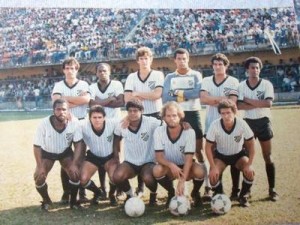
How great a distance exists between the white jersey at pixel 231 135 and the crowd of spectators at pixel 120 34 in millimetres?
7558

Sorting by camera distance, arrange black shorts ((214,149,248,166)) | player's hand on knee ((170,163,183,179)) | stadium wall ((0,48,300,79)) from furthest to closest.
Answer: stadium wall ((0,48,300,79))
black shorts ((214,149,248,166))
player's hand on knee ((170,163,183,179))

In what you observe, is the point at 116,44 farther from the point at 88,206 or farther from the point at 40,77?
the point at 88,206

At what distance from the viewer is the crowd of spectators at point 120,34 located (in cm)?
1243

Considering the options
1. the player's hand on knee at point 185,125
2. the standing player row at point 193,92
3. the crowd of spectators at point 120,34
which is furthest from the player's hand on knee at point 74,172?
the crowd of spectators at point 120,34

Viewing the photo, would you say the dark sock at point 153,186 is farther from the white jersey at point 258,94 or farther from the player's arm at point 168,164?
the white jersey at point 258,94

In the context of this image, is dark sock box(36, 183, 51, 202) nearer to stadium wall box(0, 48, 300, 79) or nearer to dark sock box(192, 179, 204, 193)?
dark sock box(192, 179, 204, 193)

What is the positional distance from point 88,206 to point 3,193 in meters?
1.24

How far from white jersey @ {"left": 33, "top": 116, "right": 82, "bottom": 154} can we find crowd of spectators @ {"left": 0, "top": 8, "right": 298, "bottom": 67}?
22.9 ft

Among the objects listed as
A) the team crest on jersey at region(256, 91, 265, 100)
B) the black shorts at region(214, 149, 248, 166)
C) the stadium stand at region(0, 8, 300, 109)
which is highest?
the stadium stand at region(0, 8, 300, 109)

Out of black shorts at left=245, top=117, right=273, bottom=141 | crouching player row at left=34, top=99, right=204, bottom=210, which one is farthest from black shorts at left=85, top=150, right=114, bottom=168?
black shorts at left=245, top=117, right=273, bottom=141

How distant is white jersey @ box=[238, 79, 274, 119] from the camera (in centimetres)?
421

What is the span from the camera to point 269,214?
3537 mm

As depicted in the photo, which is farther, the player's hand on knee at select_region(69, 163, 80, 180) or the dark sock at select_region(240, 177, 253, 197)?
the player's hand on knee at select_region(69, 163, 80, 180)

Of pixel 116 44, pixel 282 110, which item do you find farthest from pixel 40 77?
pixel 282 110
